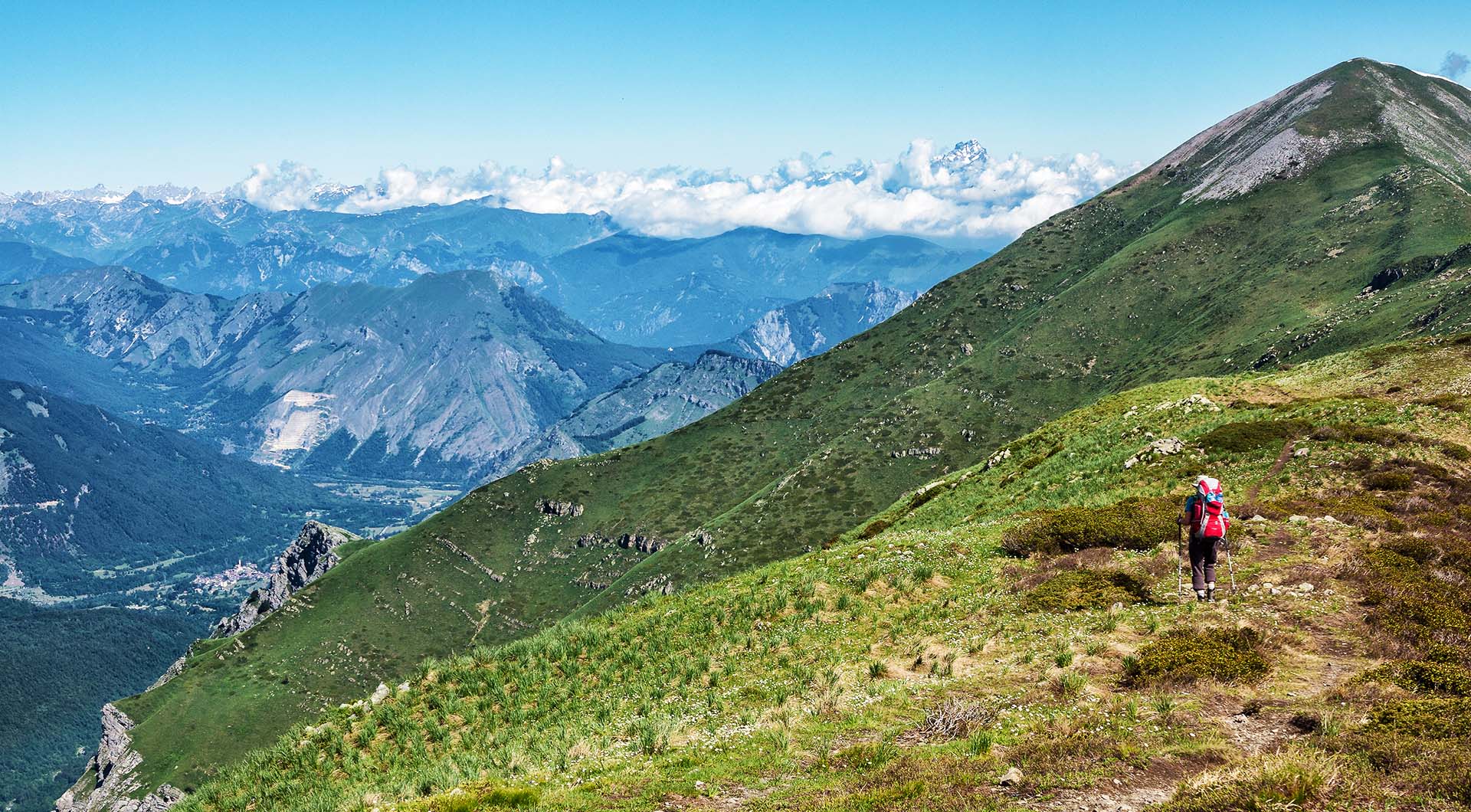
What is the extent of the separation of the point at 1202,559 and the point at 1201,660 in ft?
20.6

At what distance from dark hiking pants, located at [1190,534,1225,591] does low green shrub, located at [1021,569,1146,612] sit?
198 centimetres

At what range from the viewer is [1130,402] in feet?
226

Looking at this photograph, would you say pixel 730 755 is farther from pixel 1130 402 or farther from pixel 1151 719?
pixel 1130 402

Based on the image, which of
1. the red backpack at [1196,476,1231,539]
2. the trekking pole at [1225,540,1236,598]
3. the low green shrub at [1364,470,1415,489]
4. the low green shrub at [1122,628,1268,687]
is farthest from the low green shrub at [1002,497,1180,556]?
the low green shrub at [1122,628,1268,687]

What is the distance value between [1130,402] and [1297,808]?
62672 millimetres

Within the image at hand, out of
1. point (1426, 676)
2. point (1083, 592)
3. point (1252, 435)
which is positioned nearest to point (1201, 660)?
point (1426, 676)

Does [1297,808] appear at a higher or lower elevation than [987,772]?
higher

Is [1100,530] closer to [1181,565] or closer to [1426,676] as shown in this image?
[1181,565]

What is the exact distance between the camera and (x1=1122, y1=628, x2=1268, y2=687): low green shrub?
19.4 metres

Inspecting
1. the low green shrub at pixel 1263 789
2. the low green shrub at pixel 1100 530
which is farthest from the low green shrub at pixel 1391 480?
the low green shrub at pixel 1263 789

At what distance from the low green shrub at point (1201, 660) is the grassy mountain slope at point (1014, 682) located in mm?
92

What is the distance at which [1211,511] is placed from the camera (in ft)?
79.4

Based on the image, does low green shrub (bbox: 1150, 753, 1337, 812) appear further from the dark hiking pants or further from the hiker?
the dark hiking pants

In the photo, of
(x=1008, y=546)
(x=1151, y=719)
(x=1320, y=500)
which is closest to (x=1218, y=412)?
(x=1320, y=500)
